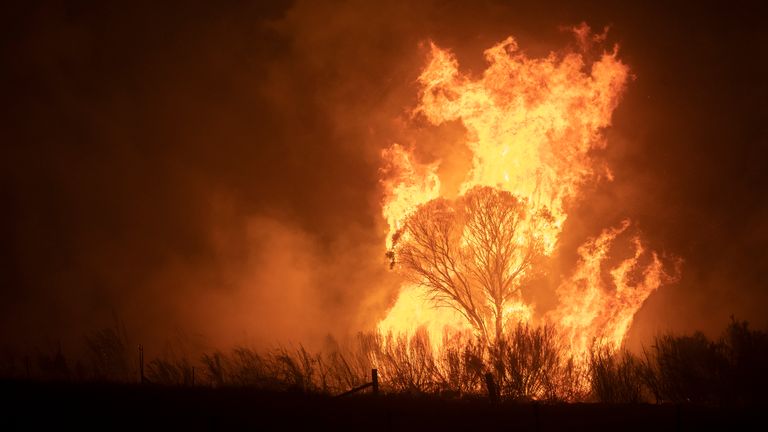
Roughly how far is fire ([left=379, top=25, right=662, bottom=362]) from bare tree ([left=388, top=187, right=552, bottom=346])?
10.3 inches

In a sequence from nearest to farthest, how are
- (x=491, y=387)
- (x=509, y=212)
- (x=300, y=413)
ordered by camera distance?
(x=300, y=413) < (x=491, y=387) < (x=509, y=212)

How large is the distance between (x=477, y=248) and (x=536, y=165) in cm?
→ 449

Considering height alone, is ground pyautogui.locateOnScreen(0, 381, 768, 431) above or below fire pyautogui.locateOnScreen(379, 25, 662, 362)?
below

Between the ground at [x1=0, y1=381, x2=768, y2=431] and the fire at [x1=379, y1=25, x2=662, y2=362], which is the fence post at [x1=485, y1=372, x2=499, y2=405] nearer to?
the ground at [x1=0, y1=381, x2=768, y2=431]

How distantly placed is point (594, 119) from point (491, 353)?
38.9 ft

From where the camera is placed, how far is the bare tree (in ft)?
105

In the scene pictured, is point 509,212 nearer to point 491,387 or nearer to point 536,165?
point 536,165

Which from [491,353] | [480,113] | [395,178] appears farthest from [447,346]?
[480,113]

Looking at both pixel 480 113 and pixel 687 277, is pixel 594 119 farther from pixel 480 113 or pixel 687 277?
pixel 687 277

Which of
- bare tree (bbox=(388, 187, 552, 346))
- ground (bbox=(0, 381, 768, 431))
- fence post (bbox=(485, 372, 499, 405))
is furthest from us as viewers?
bare tree (bbox=(388, 187, 552, 346))

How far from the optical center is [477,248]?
3250cm

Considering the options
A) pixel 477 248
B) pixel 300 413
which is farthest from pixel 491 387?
pixel 477 248

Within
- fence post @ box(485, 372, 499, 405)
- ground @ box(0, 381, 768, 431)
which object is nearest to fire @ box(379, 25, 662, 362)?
fence post @ box(485, 372, 499, 405)

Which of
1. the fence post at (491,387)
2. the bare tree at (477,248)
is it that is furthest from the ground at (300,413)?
the bare tree at (477,248)
